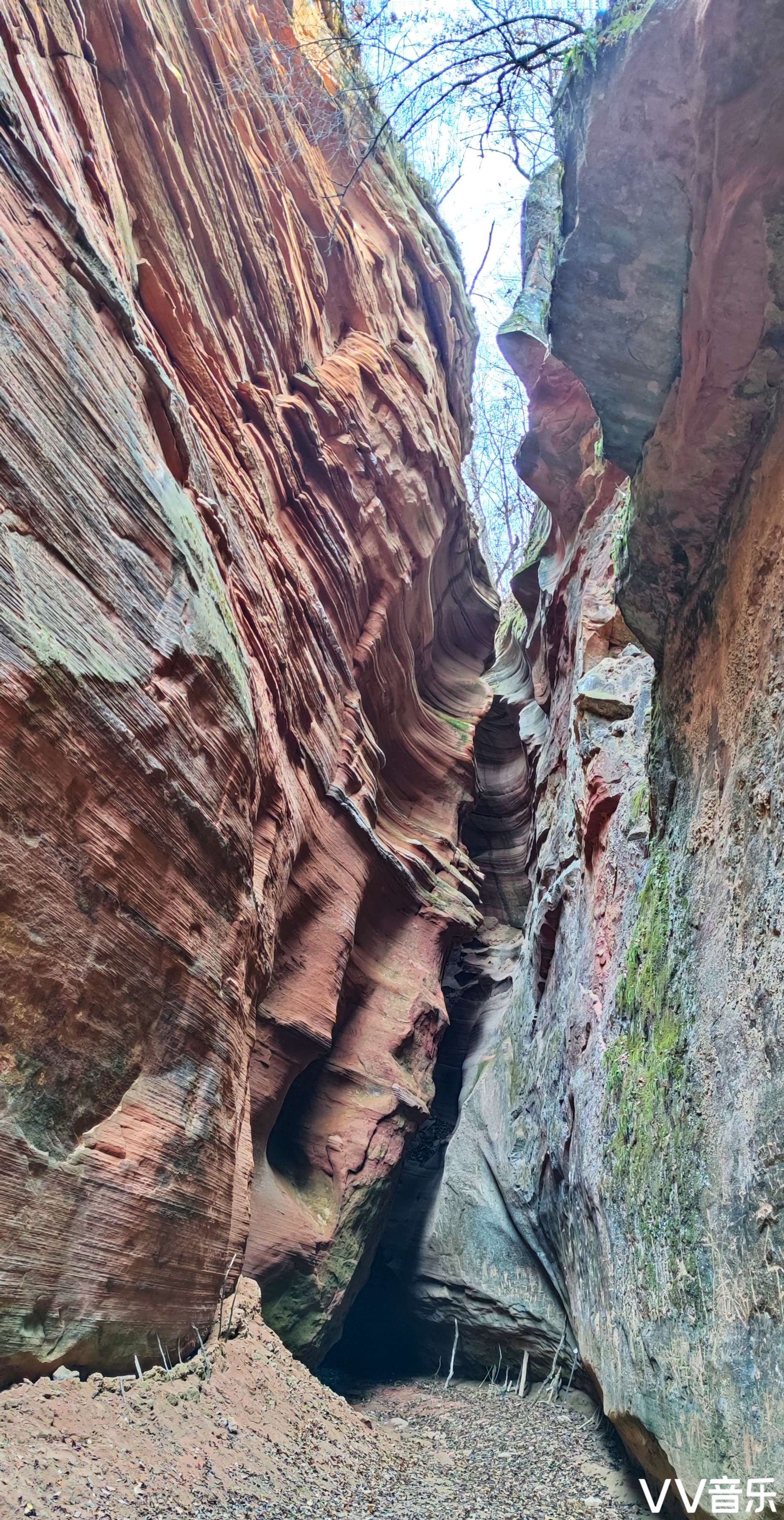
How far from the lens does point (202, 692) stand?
5188 mm

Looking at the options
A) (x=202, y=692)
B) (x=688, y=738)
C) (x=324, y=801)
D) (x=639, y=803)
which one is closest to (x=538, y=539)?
(x=324, y=801)

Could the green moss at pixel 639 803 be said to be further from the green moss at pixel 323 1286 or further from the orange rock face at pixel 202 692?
the green moss at pixel 323 1286

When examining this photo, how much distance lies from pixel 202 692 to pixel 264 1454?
4028 mm

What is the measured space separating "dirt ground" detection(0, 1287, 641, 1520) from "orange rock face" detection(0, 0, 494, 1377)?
287 millimetres

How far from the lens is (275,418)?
26.1 feet

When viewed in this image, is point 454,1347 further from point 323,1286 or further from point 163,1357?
point 163,1357

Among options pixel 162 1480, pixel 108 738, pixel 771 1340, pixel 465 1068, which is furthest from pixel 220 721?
pixel 465 1068

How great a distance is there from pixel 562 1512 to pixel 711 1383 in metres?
2.17

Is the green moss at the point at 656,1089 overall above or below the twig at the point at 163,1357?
above

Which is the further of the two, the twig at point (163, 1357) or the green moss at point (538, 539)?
the green moss at point (538, 539)

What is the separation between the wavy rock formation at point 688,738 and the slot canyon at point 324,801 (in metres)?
0.02

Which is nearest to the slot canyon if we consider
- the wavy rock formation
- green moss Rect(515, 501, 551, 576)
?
the wavy rock formation

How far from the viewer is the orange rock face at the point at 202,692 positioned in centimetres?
405

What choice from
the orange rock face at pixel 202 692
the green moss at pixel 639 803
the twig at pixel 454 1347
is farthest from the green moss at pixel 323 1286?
the green moss at pixel 639 803
